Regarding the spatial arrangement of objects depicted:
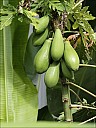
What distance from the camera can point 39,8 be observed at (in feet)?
2.29

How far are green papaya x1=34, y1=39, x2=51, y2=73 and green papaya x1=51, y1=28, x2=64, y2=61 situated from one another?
23mm

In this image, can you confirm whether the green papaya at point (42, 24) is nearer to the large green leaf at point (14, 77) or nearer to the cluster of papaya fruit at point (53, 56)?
the cluster of papaya fruit at point (53, 56)

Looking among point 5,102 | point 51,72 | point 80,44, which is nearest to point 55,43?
point 51,72

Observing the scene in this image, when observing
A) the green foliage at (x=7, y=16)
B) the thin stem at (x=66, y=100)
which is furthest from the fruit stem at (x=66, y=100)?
the green foliage at (x=7, y=16)

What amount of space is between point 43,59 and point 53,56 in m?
0.03

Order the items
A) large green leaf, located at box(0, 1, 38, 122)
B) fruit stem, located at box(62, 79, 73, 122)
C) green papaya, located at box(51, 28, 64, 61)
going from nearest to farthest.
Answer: green papaya, located at box(51, 28, 64, 61), fruit stem, located at box(62, 79, 73, 122), large green leaf, located at box(0, 1, 38, 122)

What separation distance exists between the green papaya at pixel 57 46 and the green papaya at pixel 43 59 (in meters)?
0.02

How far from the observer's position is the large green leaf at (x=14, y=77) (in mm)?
942

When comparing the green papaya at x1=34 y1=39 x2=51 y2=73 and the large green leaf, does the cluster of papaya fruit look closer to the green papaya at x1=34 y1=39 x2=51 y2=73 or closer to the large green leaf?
the green papaya at x1=34 y1=39 x2=51 y2=73

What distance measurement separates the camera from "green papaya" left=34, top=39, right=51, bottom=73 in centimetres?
65

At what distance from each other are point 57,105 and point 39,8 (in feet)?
2.31

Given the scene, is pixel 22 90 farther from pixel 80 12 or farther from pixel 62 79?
pixel 80 12

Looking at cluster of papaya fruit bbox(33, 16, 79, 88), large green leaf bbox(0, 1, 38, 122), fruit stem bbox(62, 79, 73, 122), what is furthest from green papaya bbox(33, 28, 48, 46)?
large green leaf bbox(0, 1, 38, 122)

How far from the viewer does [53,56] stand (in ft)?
2.09
